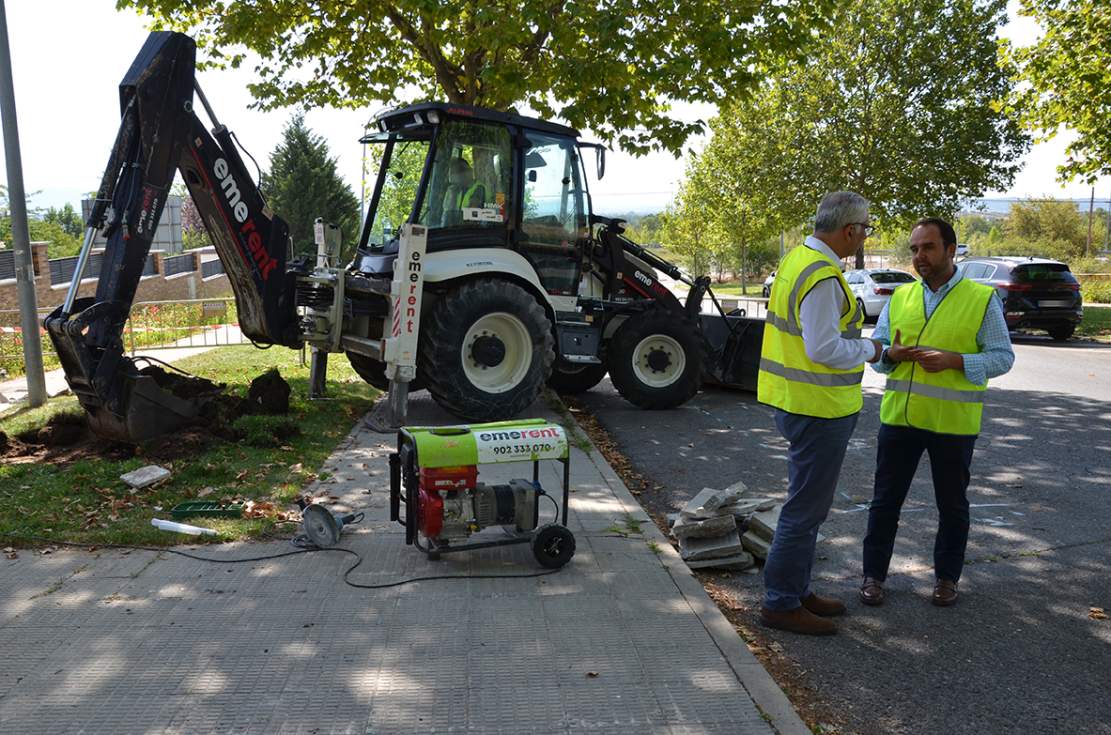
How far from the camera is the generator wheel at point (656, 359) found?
10195 mm

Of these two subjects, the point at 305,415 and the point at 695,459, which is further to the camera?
the point at 305,415

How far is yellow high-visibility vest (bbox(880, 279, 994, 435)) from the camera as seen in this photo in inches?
173

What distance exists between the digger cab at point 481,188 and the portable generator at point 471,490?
4.19m

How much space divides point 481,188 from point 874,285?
54.8 ft

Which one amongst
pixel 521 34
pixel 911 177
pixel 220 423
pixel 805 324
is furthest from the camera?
pixel 911 177

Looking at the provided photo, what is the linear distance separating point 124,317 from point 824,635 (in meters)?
5.94

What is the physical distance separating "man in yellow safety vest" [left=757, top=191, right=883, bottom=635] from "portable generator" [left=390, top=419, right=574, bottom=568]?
1263 millimetres

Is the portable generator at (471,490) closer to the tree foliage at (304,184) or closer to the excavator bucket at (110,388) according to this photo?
the excavator bucket at (110,388)

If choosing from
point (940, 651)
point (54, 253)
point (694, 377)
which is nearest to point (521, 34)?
point (694, 377)

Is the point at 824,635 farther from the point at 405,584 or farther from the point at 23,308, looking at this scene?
the point at 23,308

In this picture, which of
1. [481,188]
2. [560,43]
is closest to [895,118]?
[560,43]

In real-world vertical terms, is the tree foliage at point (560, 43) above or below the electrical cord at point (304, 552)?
above

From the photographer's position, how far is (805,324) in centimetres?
400

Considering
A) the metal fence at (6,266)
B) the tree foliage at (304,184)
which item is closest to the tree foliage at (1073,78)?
the metal fence at (6,266)
